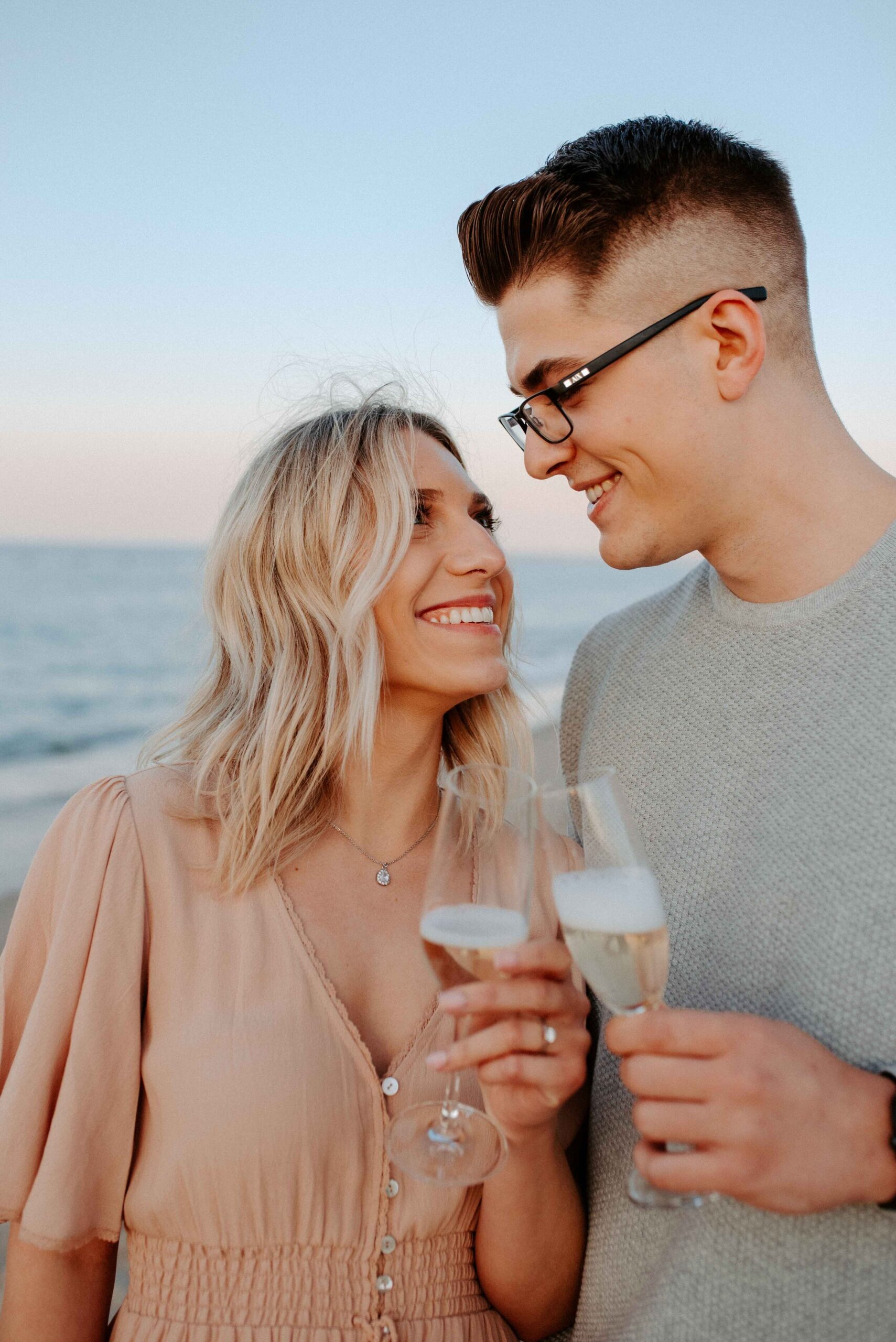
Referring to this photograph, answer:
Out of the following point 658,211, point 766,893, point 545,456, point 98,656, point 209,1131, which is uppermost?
point 658,211

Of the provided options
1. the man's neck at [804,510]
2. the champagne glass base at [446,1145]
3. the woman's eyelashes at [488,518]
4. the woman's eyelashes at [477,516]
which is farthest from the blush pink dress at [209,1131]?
the woman's eyelashes at [488,518]

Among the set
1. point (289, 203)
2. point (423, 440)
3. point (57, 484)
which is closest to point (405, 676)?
point (423, 440)

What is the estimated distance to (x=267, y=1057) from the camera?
235 centimetres

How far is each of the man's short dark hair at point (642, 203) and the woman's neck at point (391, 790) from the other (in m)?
1.44

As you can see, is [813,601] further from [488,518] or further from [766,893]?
[488,518]

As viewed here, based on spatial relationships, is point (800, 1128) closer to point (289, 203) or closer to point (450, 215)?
point (450, 215)

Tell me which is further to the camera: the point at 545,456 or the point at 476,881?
the point at 545,456

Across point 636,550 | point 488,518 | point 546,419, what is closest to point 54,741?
point 488,518

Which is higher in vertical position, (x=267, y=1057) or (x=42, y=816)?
(x=267, y=1057)

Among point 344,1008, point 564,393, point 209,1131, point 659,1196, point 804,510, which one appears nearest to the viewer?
point 659,1196

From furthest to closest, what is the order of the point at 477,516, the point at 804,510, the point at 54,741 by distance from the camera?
the point at 54,741 → the point at 477,516 → the point at 804,510

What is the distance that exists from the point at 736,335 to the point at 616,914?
1844 millimetres

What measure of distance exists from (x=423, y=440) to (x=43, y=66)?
43.5 ft

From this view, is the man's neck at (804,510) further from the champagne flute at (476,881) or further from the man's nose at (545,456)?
the champagne flute at (476,881)
